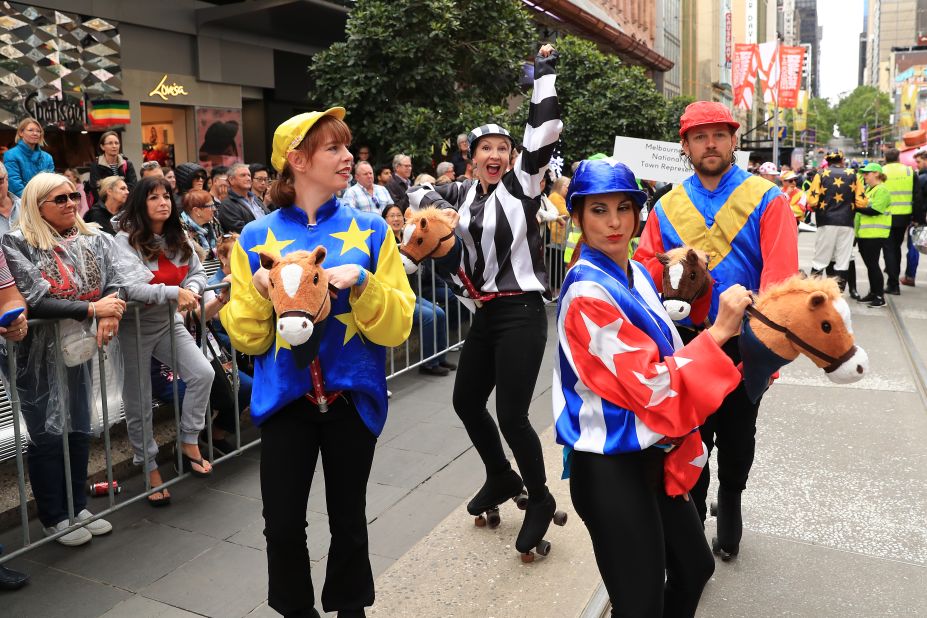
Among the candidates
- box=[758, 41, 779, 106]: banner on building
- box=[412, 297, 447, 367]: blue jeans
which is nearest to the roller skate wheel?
box=[412, 297, 447, 367]: blue jeans

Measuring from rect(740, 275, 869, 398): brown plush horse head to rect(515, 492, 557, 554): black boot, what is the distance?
6.62 feet

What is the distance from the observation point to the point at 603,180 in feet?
8.66

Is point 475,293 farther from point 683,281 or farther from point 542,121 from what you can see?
point 683,281

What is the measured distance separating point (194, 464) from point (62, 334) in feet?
4.36

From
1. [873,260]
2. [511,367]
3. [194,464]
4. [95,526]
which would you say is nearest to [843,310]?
[511,367]

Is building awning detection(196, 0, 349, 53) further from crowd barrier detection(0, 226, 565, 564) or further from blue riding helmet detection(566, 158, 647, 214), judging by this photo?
blue riding helmet detection(566, 158, 647, 214)

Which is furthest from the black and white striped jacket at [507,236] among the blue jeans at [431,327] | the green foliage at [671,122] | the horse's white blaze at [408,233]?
the green foliage at [671,122]

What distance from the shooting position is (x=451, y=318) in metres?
8.94

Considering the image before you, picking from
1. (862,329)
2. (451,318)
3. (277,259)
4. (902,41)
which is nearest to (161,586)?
(277,259)

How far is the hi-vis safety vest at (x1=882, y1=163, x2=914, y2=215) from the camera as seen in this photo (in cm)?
1276

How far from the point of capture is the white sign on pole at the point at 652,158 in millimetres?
7770

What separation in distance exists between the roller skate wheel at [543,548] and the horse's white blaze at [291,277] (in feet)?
7.23

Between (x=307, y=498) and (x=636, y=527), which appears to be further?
(x=307, y=498)

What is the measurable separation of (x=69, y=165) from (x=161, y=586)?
9.75 m
